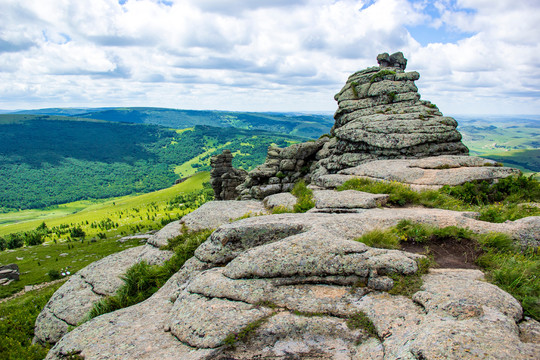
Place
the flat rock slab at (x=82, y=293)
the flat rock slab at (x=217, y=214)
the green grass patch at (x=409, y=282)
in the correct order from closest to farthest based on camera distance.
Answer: the green grass patch at (x=409, y=282)
the flat rock slab at (x=82, y=293)
the flat rock slab at (x=217, y=214)

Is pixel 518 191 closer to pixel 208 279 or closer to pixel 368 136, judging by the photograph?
pixel 368 136

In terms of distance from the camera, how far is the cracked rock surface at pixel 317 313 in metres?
6.63

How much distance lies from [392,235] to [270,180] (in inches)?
1052

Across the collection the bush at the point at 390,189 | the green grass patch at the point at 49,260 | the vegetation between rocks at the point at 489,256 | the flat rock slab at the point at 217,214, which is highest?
the bush at the point at 390,189

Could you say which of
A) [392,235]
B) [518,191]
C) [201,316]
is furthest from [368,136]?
[201,316]

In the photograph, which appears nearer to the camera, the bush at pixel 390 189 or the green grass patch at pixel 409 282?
the green grass patch at pixel 409 282

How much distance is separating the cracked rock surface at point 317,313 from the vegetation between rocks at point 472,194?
A: 175 inches

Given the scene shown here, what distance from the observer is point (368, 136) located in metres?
28.6

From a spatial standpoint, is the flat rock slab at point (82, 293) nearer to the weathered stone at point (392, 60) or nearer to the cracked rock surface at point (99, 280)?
the cracked rock surface at point (99, 280)

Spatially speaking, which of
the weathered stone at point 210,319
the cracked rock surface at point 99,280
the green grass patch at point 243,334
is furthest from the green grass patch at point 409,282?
the cracked rock surface at point 99,280

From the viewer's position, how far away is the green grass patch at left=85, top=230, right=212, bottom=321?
13.2m

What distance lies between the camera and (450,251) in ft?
36.4

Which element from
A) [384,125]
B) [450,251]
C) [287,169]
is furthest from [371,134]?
[450,251]

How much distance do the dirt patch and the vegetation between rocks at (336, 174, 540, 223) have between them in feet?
16.2
